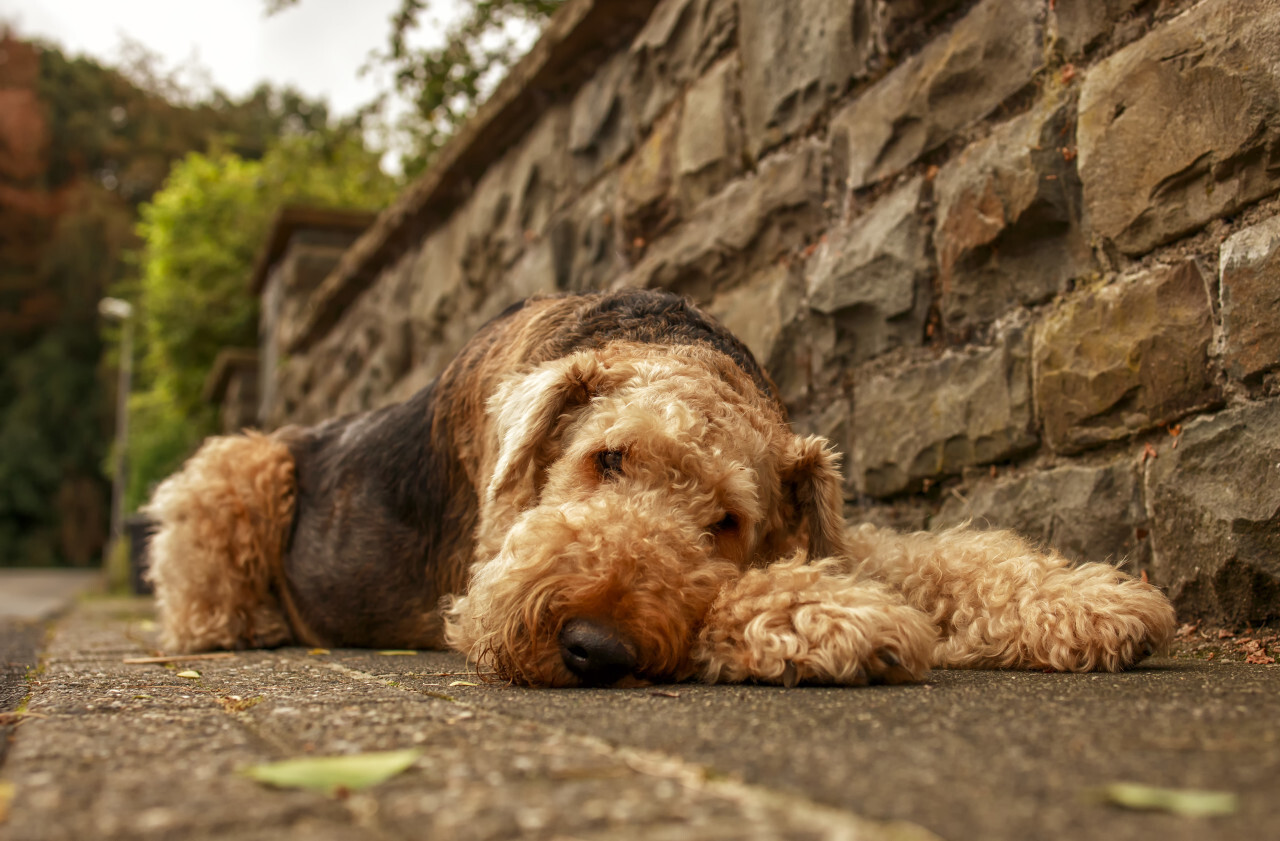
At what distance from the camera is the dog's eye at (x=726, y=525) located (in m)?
2.21

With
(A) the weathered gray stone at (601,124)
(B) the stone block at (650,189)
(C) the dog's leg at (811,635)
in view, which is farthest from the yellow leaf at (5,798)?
(A) the weathered gray stone at (601,124)

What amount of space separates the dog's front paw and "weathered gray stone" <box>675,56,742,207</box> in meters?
2.02

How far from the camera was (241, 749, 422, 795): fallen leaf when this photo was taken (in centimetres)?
99

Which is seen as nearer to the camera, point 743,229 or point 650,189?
point 743,229

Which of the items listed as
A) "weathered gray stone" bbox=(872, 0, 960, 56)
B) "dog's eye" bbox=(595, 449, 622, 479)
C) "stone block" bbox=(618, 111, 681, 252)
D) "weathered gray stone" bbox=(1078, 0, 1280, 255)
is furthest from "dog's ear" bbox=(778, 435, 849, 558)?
"stone block" bbox=(618, 111, 681, 252)

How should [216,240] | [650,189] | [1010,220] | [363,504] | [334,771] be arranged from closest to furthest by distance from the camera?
[334,771]
[1010,220]
[363,504]
[650,189]
[216,240]

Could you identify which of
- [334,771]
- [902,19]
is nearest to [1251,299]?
[902,19]

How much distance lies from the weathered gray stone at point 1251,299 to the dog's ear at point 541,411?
143 cm

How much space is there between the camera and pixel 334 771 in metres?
1.04

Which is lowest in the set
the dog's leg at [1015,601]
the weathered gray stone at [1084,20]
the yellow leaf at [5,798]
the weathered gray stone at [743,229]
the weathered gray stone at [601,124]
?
the yellow leaf at [5,798]

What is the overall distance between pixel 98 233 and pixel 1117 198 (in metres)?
33.8

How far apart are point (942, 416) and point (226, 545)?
8.98ft

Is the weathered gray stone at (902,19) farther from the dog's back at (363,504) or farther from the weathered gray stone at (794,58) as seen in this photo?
the dog's back at (363,504)

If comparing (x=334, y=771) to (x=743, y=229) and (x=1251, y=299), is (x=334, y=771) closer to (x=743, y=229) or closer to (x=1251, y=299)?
(x=1251, y=299)
